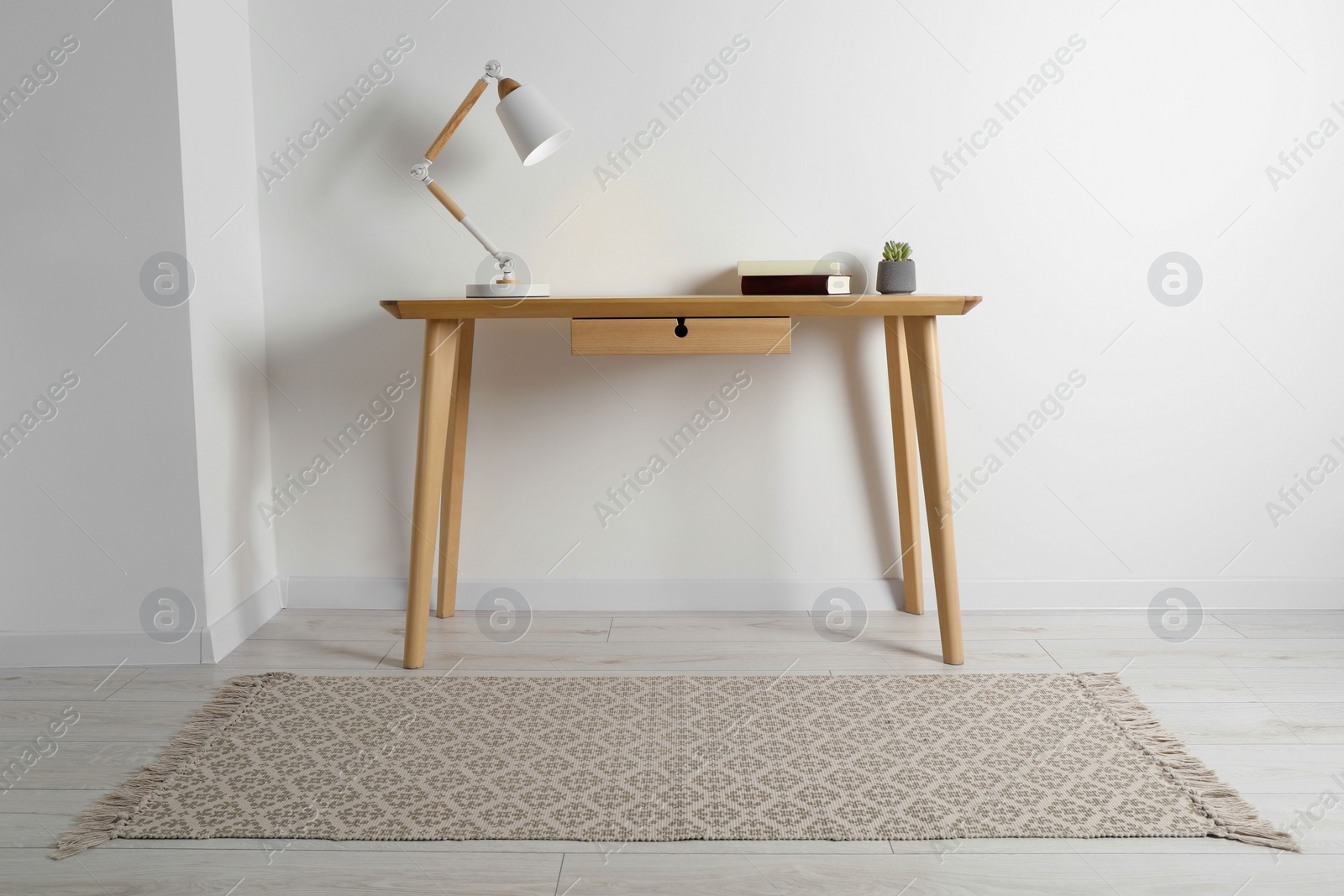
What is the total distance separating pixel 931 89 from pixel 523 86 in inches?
36.9

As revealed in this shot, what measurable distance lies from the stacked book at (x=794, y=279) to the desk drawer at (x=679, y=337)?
200mm

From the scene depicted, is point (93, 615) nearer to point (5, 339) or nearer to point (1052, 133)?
point (5, 339)

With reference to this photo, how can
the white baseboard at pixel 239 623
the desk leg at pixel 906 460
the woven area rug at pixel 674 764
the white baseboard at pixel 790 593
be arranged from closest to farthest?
the woven area rug at pixel 674 764 → the white baseboard at pixel 239 623 → the desk leg at pixel 906 460 → the white baseboard at pixel 790 593

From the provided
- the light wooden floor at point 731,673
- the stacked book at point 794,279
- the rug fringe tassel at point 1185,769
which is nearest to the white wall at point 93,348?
the light wooden floor at point 731,673

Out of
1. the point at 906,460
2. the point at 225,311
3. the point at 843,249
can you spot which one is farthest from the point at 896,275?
the point at 225,311

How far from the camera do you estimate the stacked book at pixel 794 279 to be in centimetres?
205

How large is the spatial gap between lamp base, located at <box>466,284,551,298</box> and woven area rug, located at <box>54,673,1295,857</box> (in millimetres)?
794

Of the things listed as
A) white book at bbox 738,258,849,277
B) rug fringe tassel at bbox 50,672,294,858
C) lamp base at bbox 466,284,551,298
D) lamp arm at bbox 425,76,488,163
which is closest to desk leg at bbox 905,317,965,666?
white book at bbox 738,258,849,277

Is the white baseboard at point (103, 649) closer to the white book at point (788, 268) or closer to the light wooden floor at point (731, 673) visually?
the light wooden floor at point (731, 673)

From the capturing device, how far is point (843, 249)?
224 cm

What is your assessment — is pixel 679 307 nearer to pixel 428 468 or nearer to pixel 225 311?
pixel 428 468

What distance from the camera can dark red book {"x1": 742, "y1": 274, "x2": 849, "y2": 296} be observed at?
80.4 inches

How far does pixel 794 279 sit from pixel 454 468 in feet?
2.90

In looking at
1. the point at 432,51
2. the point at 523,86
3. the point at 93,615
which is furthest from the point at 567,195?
the point at 93,615
